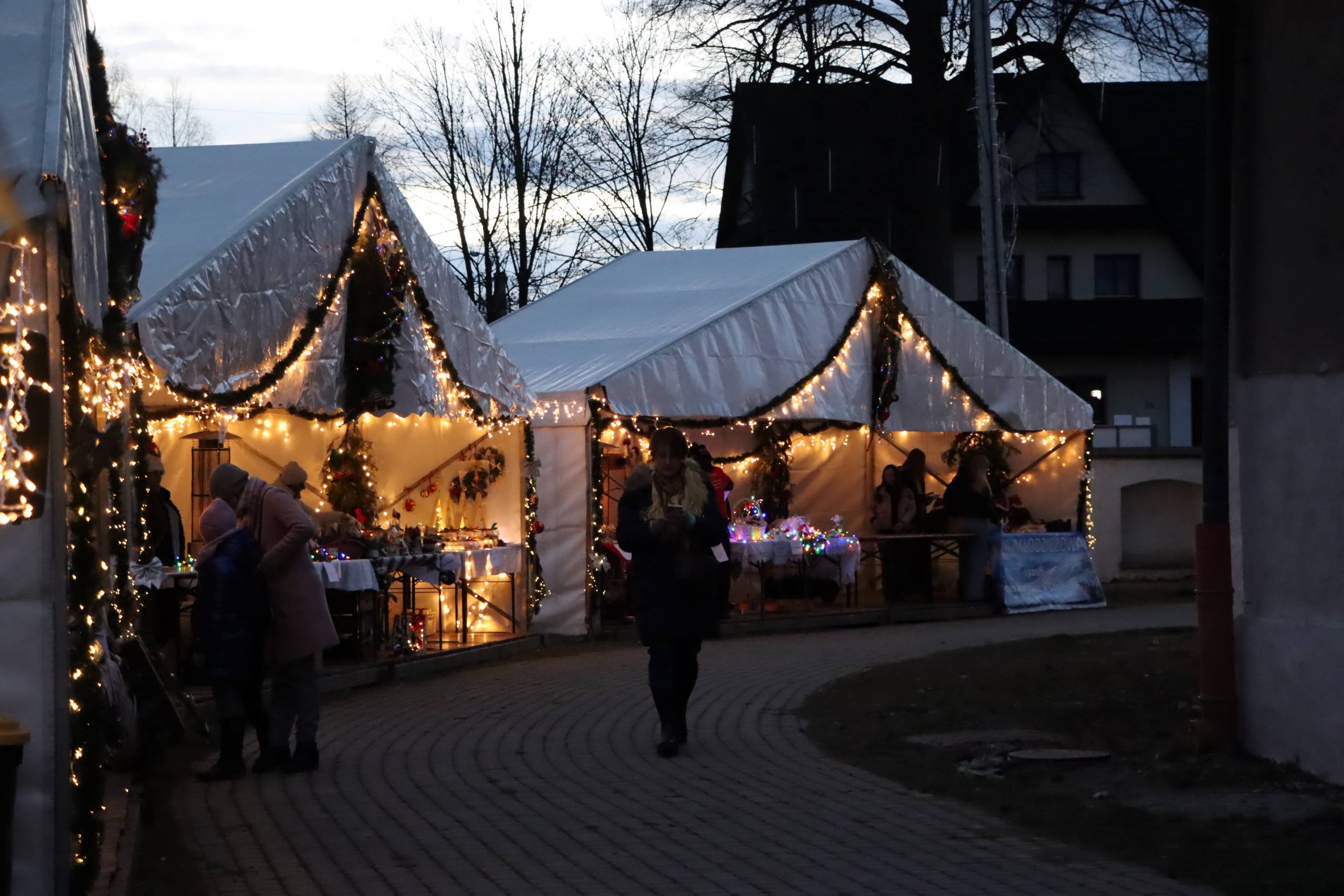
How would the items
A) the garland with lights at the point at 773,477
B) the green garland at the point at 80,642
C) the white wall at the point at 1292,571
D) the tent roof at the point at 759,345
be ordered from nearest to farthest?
the green garland at the point at 80,642
the white wall at the point at 1292,571
the tent roof at the point at 759,345
the garland with lights at the point at 773,477

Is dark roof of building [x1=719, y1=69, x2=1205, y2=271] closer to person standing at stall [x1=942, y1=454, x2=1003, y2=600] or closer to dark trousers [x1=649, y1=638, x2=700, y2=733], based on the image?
person standing at stall [x1=942, y1=454, x2=1003, y2=600]

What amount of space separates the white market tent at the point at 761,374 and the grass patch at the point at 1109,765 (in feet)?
14.7

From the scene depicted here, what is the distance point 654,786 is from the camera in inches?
367

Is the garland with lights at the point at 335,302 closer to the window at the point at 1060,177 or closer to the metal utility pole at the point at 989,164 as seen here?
the metal utility pole at the point at 989,164

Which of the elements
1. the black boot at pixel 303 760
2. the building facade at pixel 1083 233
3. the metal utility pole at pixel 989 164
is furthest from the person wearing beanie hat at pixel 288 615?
the building facade at pixel 1083 233

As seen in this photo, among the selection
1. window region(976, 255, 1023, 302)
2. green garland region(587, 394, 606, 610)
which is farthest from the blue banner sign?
window region(976, 255, 1023, 302)

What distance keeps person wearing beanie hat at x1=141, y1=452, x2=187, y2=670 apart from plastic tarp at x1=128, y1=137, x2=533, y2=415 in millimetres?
1215

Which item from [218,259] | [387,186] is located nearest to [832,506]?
[387,186]

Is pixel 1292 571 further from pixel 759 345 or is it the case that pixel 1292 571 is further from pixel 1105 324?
pixel 1105 324

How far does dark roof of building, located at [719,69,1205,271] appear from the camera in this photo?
117 ft

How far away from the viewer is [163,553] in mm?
14273

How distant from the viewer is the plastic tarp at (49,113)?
5785mm

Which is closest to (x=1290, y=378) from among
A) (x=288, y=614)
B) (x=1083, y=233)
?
(x=288, y=614)

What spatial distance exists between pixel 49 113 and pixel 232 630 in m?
4.28
